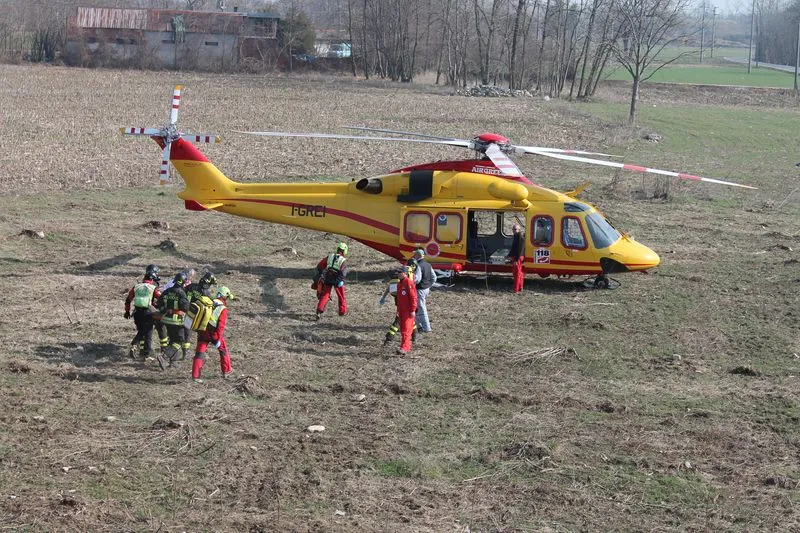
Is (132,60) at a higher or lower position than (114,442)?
higher

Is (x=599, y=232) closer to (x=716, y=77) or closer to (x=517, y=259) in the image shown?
(x=517, y=259)

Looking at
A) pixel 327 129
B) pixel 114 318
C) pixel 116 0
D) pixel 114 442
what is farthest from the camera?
pixel 116 0

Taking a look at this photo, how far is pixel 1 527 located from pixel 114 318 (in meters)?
6.99

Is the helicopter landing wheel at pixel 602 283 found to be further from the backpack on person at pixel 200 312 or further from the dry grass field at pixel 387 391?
the backpack on person at pixel 200 312

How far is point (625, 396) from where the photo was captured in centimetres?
1268

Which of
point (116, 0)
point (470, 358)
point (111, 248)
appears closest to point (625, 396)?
point (470, 358)

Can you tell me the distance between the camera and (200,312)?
12.5m

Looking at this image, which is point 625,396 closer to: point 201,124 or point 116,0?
point 201,124

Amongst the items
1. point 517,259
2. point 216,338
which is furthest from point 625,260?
point 216,338

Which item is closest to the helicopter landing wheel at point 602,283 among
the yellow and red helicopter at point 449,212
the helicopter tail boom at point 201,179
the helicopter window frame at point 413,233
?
the yellow and red helicopter at point 449,212

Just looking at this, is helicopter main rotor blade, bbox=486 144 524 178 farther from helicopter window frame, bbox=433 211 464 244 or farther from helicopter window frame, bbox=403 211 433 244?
helicopter window frame, bbox=403 211 433 244

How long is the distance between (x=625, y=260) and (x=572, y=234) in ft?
3.59

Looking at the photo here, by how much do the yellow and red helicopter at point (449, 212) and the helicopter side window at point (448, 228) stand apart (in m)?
0.02

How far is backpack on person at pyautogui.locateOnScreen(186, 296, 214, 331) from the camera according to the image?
41.0 ft
